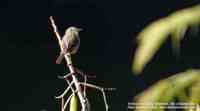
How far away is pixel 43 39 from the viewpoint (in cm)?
833

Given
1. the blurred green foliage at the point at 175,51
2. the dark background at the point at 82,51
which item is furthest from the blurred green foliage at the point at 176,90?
the dark background at the point at 82,51

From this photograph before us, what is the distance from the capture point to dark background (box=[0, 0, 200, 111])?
8.19m

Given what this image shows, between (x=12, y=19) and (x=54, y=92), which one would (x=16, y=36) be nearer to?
(x=12, y=19)

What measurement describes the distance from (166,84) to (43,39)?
300 inches

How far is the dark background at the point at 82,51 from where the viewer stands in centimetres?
819

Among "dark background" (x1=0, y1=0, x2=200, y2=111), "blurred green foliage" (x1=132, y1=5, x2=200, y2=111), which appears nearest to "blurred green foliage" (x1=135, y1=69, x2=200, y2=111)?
"blurred green foliage" (x1=132, y1=5, x2=200, y2=111)

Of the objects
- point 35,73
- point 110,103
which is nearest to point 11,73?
point 35,73

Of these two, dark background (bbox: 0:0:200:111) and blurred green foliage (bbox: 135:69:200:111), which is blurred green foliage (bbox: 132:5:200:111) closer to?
blurred green foliage (bbox: 135:69:200:111)

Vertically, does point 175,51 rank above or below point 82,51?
below

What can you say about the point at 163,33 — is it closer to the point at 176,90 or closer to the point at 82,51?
the point at 176,90

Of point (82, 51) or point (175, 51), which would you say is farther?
point (82, 51)

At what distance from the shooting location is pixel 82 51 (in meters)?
8.40

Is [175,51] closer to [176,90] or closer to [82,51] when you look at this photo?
[176,90]

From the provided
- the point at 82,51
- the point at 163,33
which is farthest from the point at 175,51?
the point at 82,51
